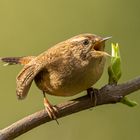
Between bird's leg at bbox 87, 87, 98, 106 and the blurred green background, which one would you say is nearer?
bird's leg at bbox 87, 87, 98, 106

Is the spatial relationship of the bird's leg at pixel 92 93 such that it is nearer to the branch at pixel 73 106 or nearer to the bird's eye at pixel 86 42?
the branch at pixel 73 106

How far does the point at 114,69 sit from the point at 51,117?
9.6 inches

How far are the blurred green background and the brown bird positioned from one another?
1020 mm

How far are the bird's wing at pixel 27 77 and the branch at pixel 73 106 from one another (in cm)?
32

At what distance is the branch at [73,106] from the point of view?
2.02m

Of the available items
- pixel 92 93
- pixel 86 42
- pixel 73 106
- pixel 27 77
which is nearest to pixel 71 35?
pixel 27 77

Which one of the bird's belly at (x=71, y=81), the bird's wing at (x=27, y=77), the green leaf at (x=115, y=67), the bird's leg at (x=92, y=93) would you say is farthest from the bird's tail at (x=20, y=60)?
the green leaf at (x=115, y=67)

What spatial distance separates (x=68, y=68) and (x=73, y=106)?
29 centimetres

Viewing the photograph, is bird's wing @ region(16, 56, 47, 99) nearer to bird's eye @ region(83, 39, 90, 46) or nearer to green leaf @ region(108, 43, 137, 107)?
bird's eye @ region(83, 39, 90, 46)

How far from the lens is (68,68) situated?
7.68ft

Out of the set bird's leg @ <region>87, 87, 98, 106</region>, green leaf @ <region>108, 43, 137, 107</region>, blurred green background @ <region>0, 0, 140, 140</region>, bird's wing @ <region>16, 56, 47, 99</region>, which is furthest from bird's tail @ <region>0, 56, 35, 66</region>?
blurred green background @ <region>0, 0, 140, 140</region>

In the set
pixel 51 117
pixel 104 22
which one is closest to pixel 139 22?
pixel 104 22

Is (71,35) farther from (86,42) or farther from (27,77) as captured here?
(86,42)

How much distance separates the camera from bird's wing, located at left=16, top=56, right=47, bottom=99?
2.41 m
